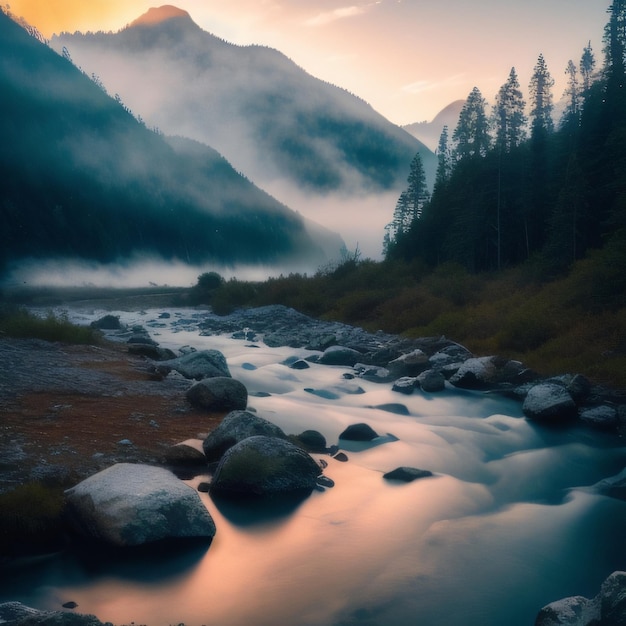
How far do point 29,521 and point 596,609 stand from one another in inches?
261

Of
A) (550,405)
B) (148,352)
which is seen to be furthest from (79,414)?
(550,405)

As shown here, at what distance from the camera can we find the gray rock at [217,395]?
12609mm

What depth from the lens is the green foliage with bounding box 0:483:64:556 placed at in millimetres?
6535

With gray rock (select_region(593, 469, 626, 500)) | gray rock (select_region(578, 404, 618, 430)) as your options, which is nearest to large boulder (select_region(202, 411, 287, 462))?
gray rock (select_region(593, 469, 626, 500))

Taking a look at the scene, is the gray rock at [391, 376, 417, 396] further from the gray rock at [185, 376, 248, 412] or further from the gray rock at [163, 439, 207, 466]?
the gray rock at [163, 439, 207, 466]

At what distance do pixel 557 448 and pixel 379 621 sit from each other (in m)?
8.25

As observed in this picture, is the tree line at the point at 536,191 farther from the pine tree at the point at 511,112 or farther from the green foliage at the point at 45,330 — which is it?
the green foliage at the point at 45,330

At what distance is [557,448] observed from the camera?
12289 mm

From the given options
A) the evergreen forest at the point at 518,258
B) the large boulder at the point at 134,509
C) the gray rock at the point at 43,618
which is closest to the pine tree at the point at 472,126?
the evergreen forest at the point at 518,258

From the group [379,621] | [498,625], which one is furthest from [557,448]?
[379,621]

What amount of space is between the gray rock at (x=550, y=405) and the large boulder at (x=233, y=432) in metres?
7.81

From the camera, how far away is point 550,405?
540 inches

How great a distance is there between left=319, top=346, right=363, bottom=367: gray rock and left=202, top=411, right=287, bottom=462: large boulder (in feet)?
38.2

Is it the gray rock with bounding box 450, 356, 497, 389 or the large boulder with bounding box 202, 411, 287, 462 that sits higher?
the large boulder with bounding box 202, 411, 287, 462
